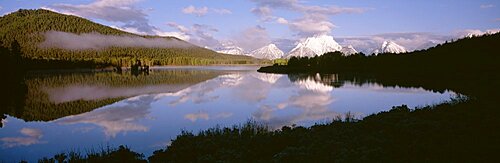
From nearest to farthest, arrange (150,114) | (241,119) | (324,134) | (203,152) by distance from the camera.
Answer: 1. (203,152)
2. (324,134)
3. (241,119)
4. (150,114)

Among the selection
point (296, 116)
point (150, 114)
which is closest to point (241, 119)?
point (296, 116)

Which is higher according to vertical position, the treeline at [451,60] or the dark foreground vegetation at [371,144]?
the treeline at [451,60]

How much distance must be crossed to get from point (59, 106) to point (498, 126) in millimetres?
47317

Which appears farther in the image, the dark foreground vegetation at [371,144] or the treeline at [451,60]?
the treeline at [451,60]

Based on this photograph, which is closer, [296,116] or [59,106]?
[296,116]

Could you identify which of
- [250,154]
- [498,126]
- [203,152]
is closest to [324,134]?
[250,154]

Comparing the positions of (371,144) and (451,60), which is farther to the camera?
(451,60)

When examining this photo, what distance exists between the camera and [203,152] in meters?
19.3

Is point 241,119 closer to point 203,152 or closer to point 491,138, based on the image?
point 203,152

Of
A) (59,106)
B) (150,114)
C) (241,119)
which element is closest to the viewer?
(241,119)

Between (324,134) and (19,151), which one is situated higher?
(324,134)

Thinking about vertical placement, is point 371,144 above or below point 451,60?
below

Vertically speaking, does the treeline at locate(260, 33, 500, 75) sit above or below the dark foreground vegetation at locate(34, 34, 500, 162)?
above

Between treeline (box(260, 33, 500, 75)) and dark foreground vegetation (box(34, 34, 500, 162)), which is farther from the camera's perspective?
treeline (box(260, 33, 500, 75))
